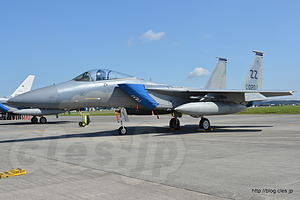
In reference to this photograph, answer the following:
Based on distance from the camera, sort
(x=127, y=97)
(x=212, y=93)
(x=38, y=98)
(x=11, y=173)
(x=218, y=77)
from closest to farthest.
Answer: (x=11, y=173), (x=38, y=98), (x=127, y=97), (x=212, y=93), (x=218, y=77)

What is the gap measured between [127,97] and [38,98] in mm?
4027

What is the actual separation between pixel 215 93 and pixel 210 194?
37.1 feet

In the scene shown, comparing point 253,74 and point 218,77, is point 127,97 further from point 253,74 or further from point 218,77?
point 253,74

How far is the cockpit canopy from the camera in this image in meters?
12.0

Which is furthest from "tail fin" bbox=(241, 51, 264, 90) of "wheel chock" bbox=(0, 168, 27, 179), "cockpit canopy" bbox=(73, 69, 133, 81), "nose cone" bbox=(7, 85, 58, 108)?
"wheel chock" bbox=(0, 168, 27, 179)

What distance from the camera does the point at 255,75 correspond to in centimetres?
1888

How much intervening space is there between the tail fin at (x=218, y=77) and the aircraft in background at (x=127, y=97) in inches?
143

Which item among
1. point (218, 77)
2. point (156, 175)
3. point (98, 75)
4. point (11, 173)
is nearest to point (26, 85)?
point (218, 77)

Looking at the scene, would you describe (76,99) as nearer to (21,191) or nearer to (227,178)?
(21,191)

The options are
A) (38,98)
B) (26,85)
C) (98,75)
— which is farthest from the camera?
(26,85)

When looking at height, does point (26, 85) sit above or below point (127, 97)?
above

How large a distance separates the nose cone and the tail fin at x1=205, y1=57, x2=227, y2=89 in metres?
11.8

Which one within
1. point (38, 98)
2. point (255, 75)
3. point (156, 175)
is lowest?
point (156, 175)

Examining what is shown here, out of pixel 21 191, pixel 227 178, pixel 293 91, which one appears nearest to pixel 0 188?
pixel 21 191
